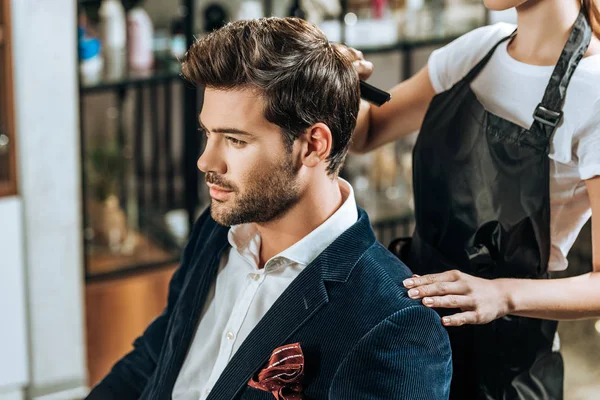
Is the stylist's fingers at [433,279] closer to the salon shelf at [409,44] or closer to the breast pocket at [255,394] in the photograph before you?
the breast pocket at [255,394]

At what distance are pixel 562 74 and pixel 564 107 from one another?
5cm

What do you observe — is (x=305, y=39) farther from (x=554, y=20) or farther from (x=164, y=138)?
(x=164, y=138)

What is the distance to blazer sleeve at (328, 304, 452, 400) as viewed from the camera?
1.30 m

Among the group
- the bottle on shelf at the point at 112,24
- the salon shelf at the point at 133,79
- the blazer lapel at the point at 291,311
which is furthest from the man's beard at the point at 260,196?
the bottle on shelf at the point at 112,24

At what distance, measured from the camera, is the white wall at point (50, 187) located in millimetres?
2770

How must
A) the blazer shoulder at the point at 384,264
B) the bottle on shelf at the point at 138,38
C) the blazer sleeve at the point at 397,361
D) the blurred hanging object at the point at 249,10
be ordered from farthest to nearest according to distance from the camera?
the blurred hanging object at the point at 249,10 → the bottle on shelf at the point at 138,38 → the blazer shoulder at the point at 384,264 → the blazer sleeve at the point at 397,361

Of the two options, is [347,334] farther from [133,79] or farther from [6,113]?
[133,79]

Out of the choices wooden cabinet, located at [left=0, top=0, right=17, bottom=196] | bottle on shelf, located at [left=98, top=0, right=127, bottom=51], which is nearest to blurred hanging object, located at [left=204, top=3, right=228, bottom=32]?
bottle on shelf, located at [left=98, top=0, right=127, bottom=51]

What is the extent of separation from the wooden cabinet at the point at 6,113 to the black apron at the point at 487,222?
1.59 meters

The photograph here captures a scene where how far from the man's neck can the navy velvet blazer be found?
0.20ft

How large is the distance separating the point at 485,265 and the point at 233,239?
46 cm

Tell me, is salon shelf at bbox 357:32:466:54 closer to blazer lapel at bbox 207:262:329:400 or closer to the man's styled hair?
the man's styled hair

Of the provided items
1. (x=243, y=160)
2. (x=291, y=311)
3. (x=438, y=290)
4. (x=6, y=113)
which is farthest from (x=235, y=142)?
(x=6, y=113)

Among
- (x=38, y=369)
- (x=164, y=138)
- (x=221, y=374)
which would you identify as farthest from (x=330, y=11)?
(x=221, y=374)
